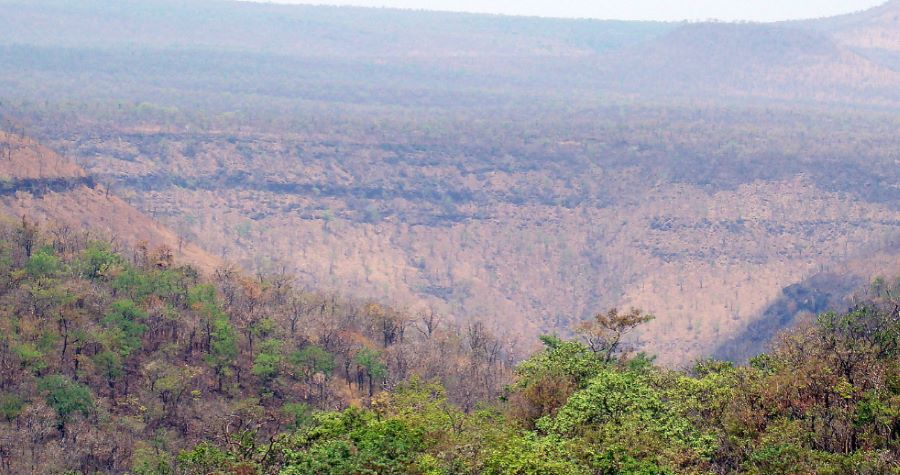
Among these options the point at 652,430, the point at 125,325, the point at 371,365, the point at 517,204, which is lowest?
the point at 517,204

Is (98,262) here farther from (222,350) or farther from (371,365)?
(371,365)

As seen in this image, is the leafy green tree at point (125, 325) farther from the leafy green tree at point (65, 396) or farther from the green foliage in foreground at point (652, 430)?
the green foliage in foreground at point (652, 430)

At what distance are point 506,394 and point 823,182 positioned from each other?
3322 inches

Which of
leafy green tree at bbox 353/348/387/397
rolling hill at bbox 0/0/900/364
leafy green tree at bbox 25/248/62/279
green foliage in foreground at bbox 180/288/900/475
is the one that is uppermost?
green foliage in foreground at bbox 180/288/900/475

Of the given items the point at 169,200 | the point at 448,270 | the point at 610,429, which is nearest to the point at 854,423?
the point at 610,429

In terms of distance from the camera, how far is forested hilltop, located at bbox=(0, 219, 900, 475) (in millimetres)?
26062

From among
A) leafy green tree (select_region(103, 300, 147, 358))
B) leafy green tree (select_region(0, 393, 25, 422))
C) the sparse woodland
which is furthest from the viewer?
leafy green tree (select_region(103, 300, 147, 358))

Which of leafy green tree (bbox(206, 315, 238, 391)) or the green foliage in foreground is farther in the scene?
leafy green tree (bbox(206, 315, 238, 391))

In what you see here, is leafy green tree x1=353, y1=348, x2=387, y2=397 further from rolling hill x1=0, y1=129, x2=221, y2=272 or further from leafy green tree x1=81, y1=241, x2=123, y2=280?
rolling hill x1=0, y1=129, x2=221, y2=272

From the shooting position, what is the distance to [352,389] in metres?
48.3

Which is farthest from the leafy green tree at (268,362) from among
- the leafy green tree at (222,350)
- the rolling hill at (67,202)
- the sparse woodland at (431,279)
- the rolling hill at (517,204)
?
the rolling hill at (517,204)

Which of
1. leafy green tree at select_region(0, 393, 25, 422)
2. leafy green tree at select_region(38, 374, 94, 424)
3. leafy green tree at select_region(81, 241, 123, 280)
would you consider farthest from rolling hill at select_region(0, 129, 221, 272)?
leafy green tree at select_region(0, 393, 25, 422)

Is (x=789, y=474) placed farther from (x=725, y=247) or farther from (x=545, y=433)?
(x=725, y=247)

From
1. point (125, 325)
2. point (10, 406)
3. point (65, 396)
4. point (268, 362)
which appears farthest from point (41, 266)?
point (268, 362)
